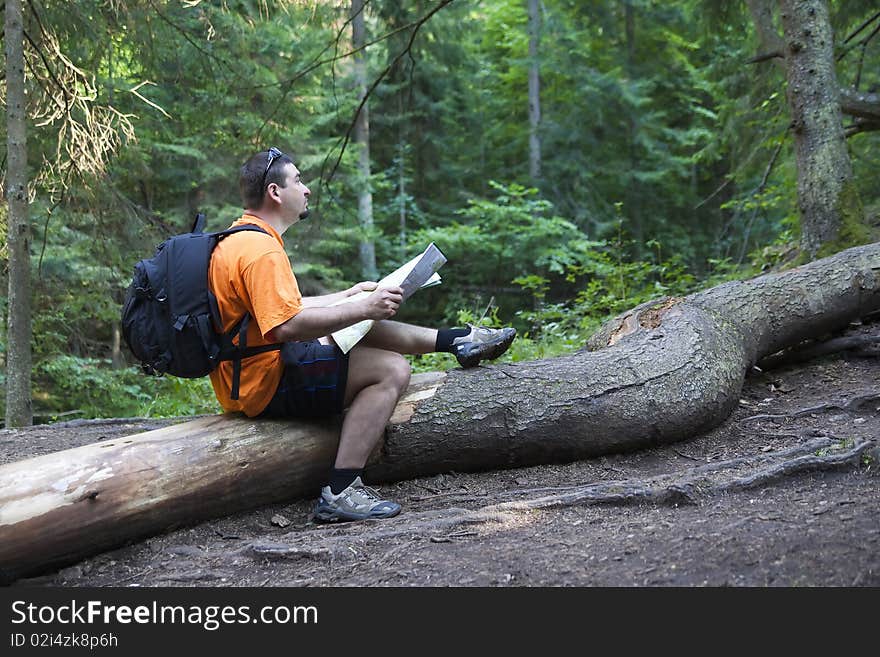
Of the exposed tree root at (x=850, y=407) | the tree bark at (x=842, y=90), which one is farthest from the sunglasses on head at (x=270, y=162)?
the tree bark at (x=842, y=90)

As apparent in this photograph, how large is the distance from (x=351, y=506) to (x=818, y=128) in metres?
5.76

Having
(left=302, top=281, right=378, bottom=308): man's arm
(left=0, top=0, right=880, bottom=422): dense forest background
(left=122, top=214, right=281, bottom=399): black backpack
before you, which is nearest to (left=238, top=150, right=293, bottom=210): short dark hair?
(left=122, top=214, right=281, bottom=399): black backpack

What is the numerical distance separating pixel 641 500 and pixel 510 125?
20.3m

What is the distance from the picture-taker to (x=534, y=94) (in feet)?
68.0

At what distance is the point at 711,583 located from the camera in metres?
2.53

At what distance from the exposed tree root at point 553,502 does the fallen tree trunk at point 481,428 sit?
0.51 meters

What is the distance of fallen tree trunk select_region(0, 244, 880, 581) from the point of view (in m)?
3.34

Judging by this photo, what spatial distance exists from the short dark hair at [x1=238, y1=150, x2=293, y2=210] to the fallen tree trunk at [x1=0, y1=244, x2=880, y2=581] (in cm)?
120

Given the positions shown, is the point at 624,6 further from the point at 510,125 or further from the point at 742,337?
the point at 742,337

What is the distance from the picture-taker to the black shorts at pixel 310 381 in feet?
12.2

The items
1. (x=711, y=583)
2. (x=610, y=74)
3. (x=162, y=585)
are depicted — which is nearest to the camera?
(x=711, y=583)

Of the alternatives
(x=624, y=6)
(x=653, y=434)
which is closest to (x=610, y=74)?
(x=624, y=6)

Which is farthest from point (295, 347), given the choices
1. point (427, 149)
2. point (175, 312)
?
point (427, 149)

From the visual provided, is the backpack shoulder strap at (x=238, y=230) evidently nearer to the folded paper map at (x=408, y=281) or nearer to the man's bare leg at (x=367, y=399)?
the folded paper map at (x=408, y=281)
